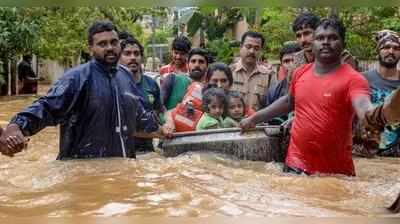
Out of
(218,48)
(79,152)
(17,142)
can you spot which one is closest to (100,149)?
(79,152)

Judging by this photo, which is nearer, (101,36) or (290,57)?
(101,36)

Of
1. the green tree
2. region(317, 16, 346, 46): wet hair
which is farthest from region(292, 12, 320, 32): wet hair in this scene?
the green tree

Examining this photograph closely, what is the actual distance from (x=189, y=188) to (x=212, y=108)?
5.82ft

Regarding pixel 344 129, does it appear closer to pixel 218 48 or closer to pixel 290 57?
pixel 290 57

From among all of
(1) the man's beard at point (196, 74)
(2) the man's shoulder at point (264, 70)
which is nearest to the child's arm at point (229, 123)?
(2) the man's shoulder at point (264, 70)

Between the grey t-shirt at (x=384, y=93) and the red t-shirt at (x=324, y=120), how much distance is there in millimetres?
1405

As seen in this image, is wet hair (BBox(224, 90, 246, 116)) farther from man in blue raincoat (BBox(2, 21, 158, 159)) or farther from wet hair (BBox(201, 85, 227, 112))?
man in blue raincoat (BBox(2, 21, 158, 159))

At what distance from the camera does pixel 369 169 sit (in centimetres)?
428

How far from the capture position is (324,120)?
10.9 feet

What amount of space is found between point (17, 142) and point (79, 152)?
3.67 ft

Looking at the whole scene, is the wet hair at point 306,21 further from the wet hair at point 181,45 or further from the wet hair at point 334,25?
the wet hair at point 181,45

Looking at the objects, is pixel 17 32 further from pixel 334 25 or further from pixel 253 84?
pixel 334 25

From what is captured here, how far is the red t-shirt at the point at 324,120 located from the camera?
129 inches

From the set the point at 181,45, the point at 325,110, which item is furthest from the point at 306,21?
the point at 181,45
